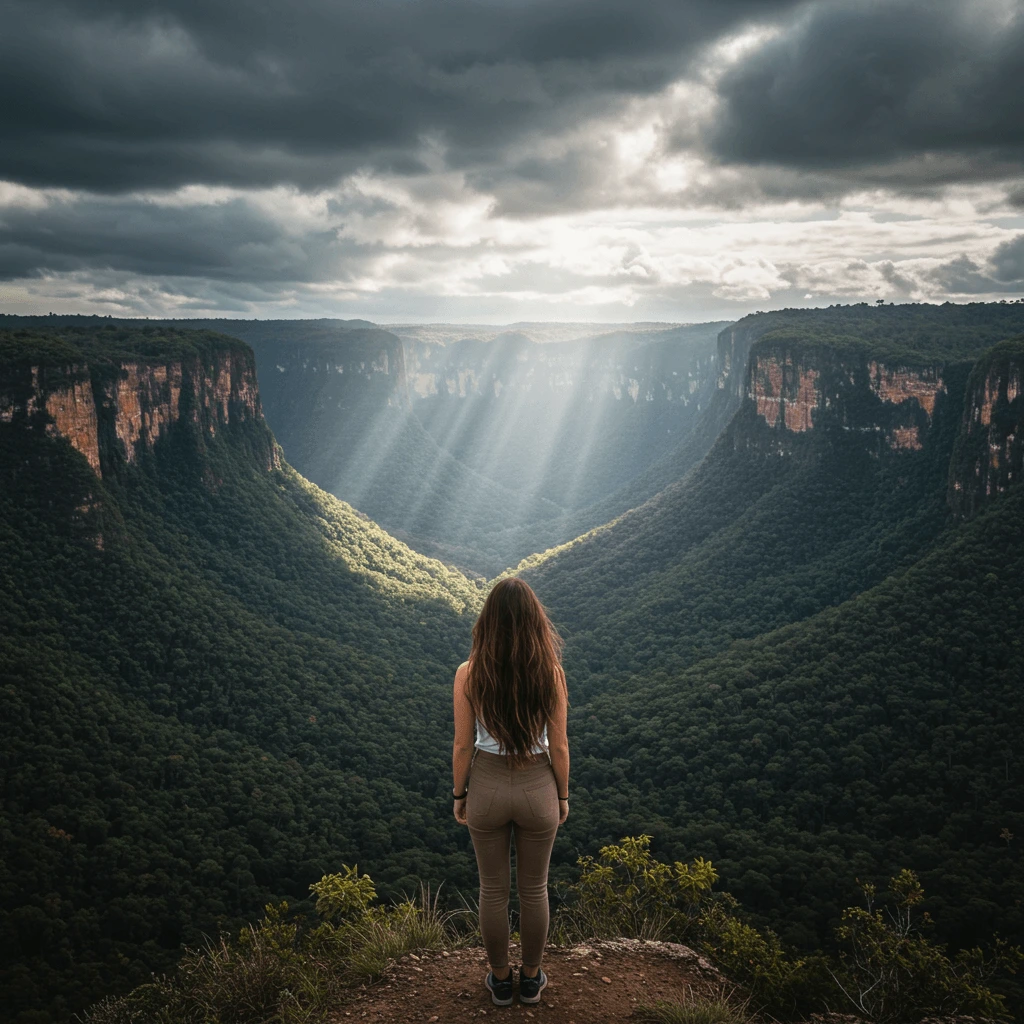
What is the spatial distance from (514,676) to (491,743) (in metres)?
0.62

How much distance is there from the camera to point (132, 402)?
46812mm

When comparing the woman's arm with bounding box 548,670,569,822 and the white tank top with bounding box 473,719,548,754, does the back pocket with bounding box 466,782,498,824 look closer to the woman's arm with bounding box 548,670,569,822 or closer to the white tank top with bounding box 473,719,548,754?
the white tank top with bounding box 473,719,548,754

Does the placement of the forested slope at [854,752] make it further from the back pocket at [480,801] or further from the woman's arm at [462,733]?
the woman's arm at [462,733]

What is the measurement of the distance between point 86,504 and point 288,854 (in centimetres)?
2185

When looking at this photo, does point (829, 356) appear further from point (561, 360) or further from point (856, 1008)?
point (561, 360)

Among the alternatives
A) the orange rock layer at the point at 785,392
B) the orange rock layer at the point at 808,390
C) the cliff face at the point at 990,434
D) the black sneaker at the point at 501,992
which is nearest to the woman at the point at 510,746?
the black sneaker at the point at 501,992

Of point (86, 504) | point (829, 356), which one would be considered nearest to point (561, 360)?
point (829, 356)

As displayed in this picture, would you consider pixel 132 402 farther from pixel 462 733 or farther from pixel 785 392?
pixel 785 392

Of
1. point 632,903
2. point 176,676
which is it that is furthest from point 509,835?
A: point 176,676

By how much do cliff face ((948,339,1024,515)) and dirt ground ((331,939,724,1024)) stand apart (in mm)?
40577

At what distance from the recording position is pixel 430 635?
2010 inches

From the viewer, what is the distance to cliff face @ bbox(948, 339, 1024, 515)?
3988 centimetres

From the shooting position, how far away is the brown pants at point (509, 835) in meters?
5.85

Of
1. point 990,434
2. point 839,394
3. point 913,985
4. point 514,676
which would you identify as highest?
point 839,394
